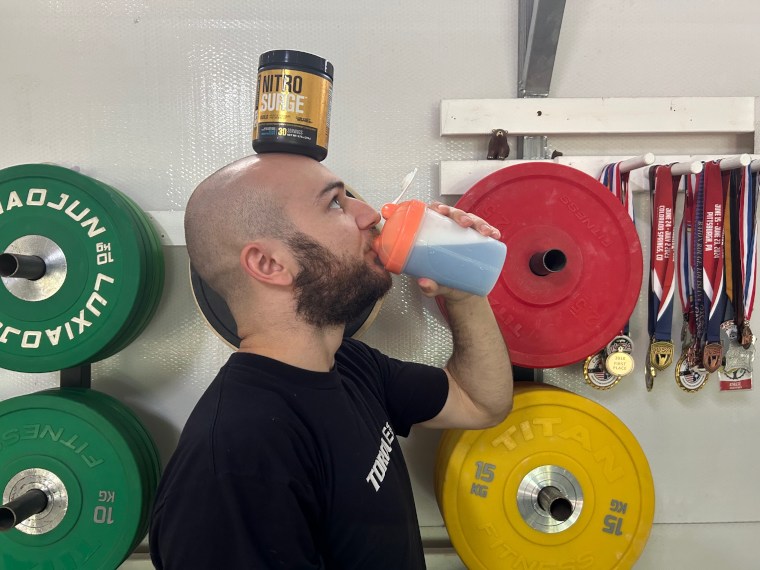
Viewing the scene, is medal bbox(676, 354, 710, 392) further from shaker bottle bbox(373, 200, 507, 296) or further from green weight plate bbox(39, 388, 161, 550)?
green weight plate bbox(39, 388, 161, 550)

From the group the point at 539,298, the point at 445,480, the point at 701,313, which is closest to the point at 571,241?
the point at 539,298

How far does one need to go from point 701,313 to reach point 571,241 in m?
0.48

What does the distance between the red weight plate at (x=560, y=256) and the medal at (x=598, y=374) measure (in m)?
0.21

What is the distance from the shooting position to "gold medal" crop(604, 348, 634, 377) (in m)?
1.24

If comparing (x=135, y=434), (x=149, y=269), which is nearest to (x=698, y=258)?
(x=149, y=269)

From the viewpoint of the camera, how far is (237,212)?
0.87 metres

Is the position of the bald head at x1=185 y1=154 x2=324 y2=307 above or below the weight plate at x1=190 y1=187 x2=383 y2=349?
above

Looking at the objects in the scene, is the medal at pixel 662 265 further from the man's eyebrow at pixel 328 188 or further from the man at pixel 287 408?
the man's eyebrow at pixel 328 188

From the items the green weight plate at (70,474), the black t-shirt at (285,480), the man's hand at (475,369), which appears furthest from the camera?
the green weight plate at (70,474)

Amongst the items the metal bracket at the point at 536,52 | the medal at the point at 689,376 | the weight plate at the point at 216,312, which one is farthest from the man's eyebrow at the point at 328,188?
the medal at the point at 689,376

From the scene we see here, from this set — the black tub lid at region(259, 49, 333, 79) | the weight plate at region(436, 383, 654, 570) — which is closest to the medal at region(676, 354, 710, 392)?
the weight plate at region(436, 383, 654, 570)

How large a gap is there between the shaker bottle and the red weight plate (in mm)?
215

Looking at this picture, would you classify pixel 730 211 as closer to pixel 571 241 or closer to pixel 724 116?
pixel 724 116

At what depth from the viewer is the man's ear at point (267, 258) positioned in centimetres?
85
